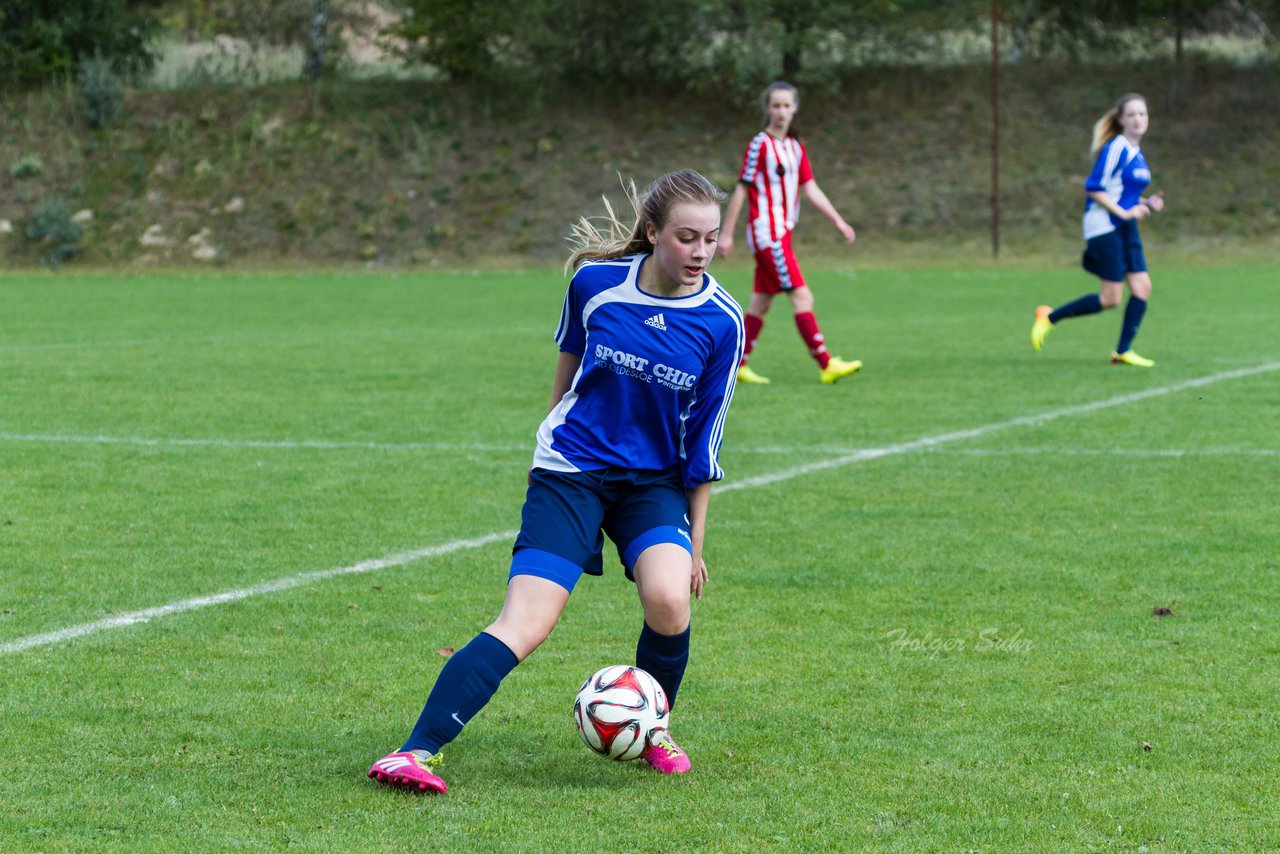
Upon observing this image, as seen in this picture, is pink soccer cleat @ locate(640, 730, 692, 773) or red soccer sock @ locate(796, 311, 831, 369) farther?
red soccer sock @ locate(796, 311, 831, 369)

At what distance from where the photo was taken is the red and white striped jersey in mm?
12391

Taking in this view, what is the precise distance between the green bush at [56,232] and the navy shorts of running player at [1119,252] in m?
27.9

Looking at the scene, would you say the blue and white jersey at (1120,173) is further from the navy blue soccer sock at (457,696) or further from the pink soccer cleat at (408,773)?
the pink soccer cleat at (408,773)

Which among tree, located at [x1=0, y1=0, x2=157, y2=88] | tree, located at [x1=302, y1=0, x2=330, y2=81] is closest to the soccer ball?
tree, located at [x1=0, y1=0, x2=157, y2=88]

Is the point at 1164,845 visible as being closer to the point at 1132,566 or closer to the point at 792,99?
the point at 1132,566

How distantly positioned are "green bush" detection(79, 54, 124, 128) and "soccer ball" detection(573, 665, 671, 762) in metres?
39.9

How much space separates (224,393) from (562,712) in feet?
26.4

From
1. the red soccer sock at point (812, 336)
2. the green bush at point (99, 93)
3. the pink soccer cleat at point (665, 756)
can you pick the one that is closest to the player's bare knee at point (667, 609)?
the pink soccer cleat at point (665, 756)

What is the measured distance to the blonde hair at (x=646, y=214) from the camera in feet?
13.2

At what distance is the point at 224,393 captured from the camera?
11.9 m

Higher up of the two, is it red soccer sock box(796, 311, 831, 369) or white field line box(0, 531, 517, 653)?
white field line box(0, 531, 517, 653)

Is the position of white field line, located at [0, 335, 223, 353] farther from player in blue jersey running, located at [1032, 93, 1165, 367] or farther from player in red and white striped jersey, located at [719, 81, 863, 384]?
player in blue jersey running, located at [1032, 93, 1165, 367]

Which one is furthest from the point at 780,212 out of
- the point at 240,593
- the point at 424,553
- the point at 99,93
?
the point at 99,93

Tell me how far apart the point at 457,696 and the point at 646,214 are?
126cm
